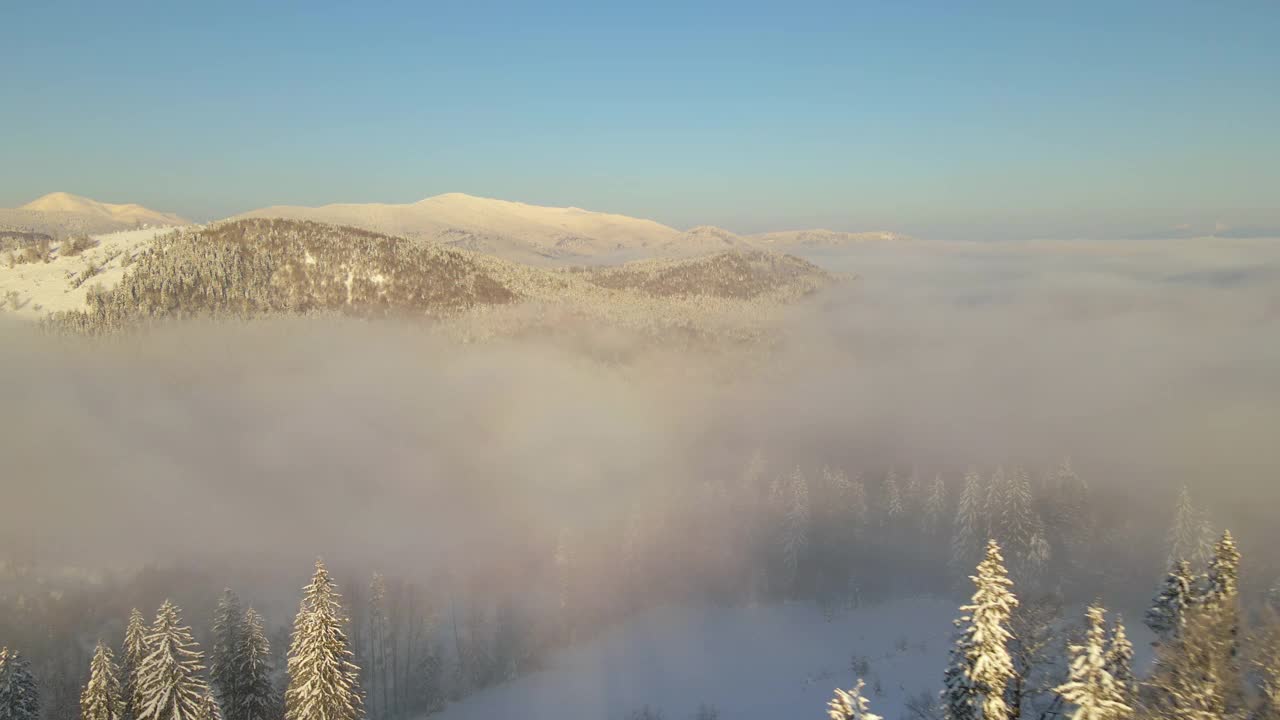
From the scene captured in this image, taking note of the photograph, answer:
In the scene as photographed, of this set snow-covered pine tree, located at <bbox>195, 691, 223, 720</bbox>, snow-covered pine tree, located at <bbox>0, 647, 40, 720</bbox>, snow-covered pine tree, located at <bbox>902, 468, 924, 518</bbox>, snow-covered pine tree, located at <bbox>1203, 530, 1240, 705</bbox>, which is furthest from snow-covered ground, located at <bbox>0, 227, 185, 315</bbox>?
snow-covered pine tree, located at <bbox>1203, 530, 1240, 705</bbox>

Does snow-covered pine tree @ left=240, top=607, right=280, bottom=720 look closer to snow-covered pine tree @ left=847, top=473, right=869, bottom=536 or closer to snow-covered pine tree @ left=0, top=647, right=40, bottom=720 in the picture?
snow-covered pine tree @ left=0, top=647, right=40, bottom=720

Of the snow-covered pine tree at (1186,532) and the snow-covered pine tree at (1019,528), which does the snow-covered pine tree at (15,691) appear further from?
the snow-covered pine tree at (1186,532)

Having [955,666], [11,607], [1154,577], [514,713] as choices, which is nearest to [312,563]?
[11,607]

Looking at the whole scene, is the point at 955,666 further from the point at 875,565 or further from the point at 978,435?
the point at 978,435

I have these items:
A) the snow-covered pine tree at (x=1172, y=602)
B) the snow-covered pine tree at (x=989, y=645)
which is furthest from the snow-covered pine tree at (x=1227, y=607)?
the snow-covered pine tree at (x=989, y=645)

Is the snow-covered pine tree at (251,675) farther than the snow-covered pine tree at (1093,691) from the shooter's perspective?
Yes

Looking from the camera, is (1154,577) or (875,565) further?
(875,565)
